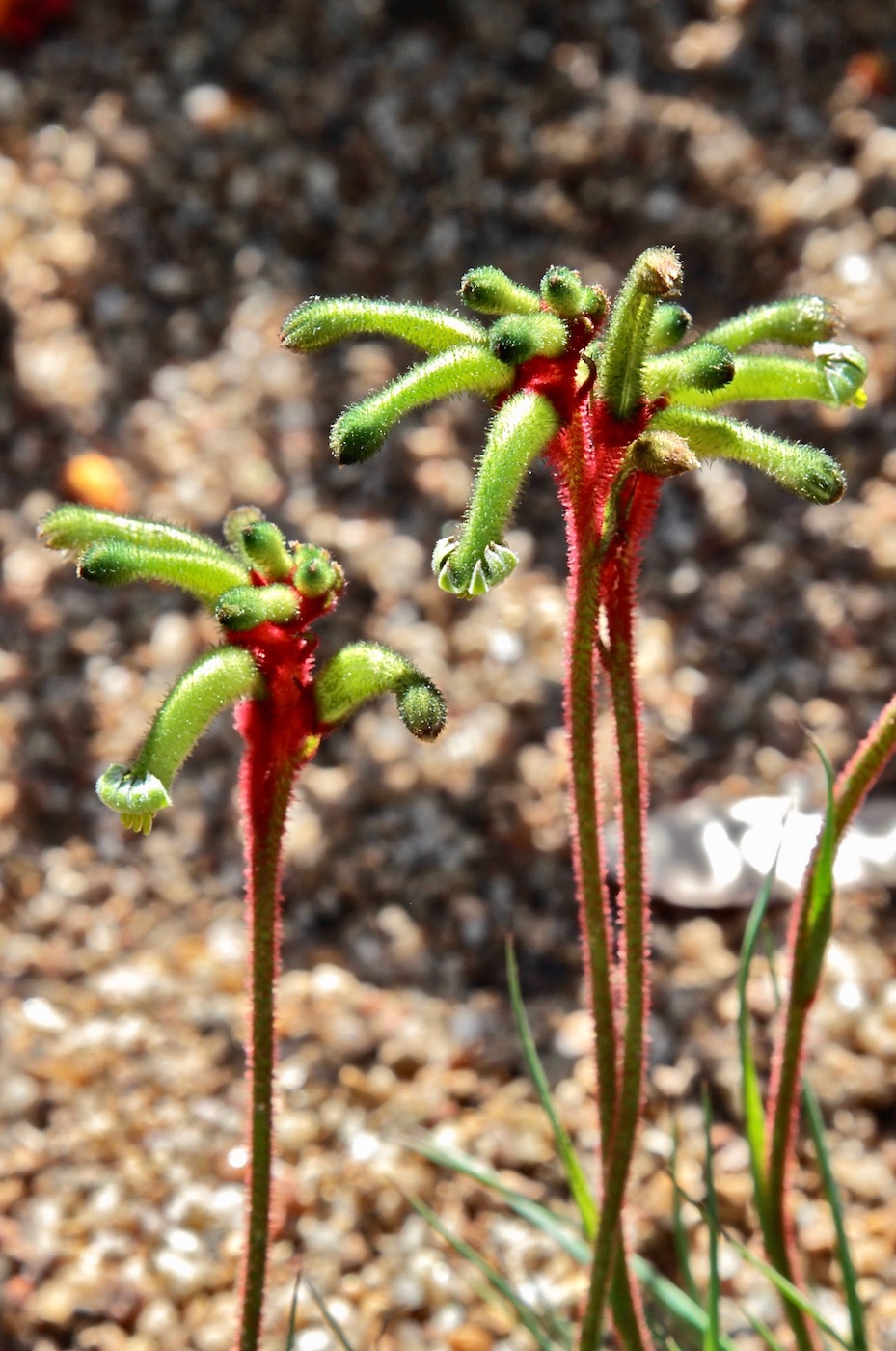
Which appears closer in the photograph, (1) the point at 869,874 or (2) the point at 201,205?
(1) the point at 869,874

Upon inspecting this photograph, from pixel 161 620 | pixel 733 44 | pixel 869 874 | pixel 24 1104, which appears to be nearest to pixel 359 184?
pixel 733 44

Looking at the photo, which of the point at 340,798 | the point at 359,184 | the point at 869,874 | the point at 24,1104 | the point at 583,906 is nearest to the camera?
the point at 583,906

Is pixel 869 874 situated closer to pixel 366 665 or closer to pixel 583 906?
pixel 583 906

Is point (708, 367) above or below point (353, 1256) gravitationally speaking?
above

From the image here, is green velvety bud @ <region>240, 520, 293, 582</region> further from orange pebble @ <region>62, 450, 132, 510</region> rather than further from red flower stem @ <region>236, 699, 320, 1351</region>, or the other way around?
orange pebble @ <region>62, 450, 132, 510</region>

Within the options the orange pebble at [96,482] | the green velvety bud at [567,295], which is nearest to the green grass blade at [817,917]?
the green velvety bud at [567,295]

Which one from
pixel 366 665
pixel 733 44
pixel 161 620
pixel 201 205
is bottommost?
pixel 366 665

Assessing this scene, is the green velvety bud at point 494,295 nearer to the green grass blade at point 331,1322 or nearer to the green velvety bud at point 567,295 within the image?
the green velvety bud at point 567,295
